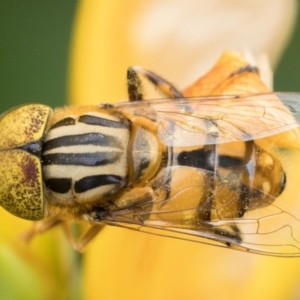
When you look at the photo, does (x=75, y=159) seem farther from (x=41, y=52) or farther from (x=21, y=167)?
(x=41, y=52)

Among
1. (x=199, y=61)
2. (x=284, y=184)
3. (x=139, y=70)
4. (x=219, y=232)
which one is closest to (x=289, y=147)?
(x=284, y=184)

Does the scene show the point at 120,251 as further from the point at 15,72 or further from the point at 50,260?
the point at 15,72

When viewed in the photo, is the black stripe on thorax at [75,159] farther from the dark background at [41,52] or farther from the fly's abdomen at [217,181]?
the dark background at [41,52]

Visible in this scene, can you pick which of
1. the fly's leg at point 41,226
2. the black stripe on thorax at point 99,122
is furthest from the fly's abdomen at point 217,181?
the fly's leg at point 41,226

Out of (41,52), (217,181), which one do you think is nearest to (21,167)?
(217,181)

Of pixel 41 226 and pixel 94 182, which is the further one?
pixel 41 226

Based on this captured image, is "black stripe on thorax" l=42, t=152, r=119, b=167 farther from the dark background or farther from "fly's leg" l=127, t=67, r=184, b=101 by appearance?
the dark background

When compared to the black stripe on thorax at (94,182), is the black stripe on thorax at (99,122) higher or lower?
higher
